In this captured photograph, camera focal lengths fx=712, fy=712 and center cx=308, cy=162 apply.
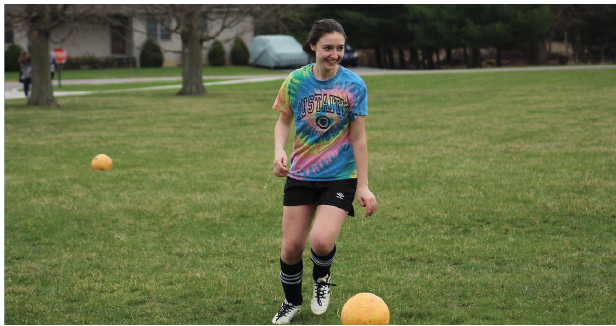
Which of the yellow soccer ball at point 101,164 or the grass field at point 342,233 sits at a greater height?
the yellow soccer ball at point 101,164

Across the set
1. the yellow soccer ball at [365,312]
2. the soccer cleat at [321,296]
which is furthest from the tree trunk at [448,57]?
the yellow soccer ball at [365,312]

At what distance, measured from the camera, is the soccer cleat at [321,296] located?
465cm

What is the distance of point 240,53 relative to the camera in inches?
2013

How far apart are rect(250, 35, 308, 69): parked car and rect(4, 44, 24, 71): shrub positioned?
1521cm

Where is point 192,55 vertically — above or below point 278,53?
below

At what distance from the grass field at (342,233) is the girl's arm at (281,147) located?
1030 millimetres

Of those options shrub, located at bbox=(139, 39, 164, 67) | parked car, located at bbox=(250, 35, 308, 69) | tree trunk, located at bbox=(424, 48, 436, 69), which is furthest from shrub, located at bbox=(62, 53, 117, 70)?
tree trunk, located at bbox=(424, 48, 436, 69)

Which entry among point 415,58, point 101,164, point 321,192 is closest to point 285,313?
point 321,192

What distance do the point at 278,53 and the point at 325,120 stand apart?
136ft

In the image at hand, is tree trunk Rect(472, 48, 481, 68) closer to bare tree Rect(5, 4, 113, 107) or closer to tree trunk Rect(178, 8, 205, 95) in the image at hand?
tree trunk Rect(178, 8, 205, 95)

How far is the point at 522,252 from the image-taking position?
234 inches

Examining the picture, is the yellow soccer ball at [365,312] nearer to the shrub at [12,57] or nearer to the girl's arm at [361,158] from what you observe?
the girl's arm at [361,158]

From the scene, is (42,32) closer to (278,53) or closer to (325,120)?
(325,120)

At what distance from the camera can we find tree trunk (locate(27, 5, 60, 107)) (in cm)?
2058
